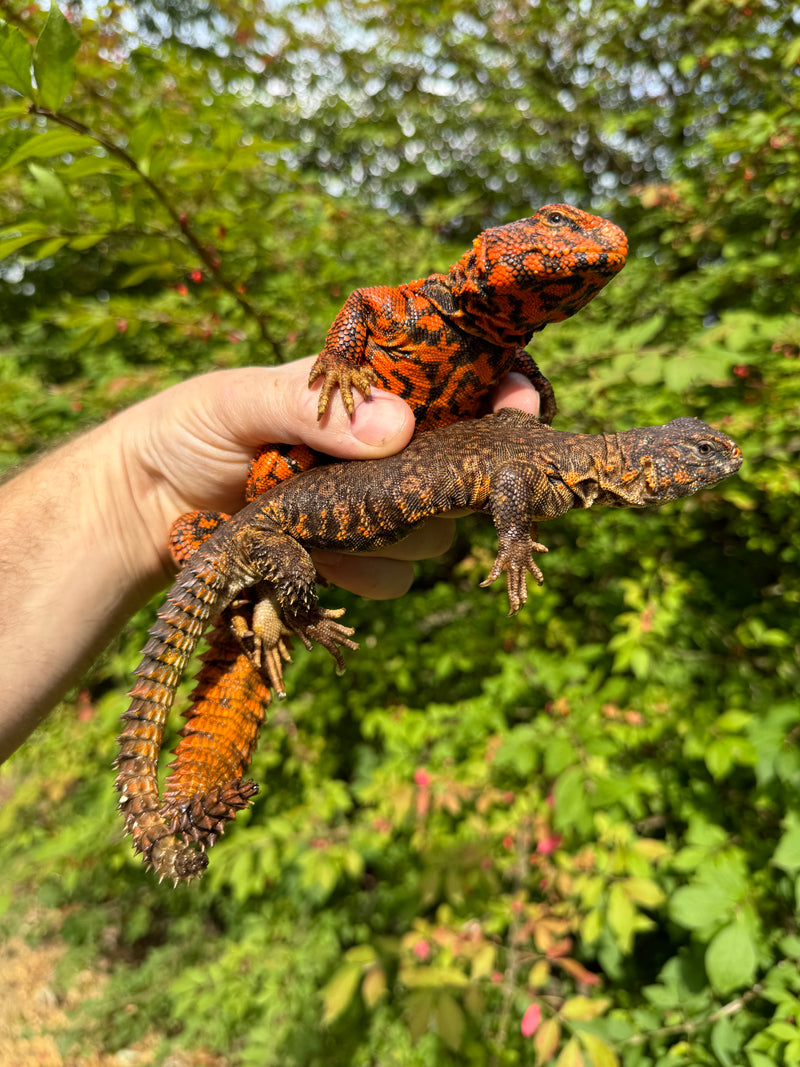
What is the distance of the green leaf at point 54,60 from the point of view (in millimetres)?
1519

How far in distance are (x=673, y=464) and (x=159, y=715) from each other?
190 centimetres

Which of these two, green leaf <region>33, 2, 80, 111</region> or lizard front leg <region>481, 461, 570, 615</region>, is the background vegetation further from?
lizard front leg <region>481, 461, 570, 615</region>

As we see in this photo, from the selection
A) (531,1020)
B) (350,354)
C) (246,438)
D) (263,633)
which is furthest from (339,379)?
(531,1020)

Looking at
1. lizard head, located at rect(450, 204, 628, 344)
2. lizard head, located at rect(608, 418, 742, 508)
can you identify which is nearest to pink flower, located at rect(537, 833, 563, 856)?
lizard head, located at rect(608, 418, 742, 508)

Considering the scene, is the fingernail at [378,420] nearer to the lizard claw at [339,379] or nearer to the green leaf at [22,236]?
the lizard claw at [339,379]

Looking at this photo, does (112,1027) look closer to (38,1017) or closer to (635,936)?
(38,1017)

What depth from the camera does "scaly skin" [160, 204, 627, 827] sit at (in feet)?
5.53

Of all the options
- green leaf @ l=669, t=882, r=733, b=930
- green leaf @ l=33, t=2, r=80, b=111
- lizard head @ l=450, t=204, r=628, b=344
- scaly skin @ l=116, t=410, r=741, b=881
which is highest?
green leaf @ l=33, t=2, r=80, b=111

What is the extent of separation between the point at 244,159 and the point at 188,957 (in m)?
5.65

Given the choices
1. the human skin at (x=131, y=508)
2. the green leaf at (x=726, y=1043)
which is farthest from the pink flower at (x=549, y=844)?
the human skin at (x=131, y=508)

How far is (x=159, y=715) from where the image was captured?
6.24ft

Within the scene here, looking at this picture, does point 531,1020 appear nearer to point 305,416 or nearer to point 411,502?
point 411,502

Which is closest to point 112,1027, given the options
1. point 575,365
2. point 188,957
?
point 188,957

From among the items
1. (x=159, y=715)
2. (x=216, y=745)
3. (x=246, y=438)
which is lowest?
(x=216, y=745)
